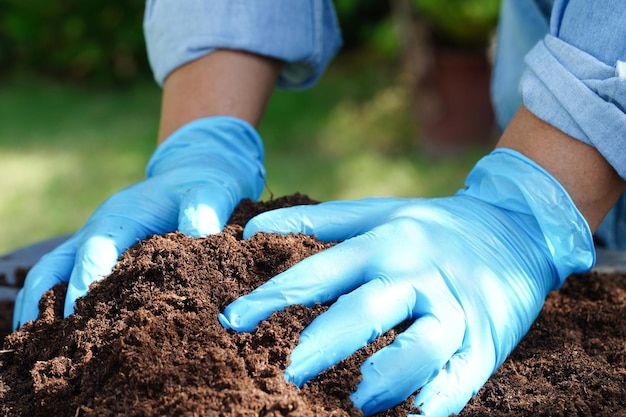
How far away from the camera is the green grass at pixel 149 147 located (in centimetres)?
379

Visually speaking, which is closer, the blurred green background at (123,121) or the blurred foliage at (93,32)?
the blurred green background at (123,121)

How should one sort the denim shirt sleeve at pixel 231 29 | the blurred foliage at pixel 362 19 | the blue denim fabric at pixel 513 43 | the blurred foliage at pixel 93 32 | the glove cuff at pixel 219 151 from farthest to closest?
the blurred foliage at pixel 93 32, the blurred foliage at pixel 362 19, the blue denim fabric at pixel 513 43, the denim shirt sleeve at pixel 231 29, the glove cuff at pixel 219 151

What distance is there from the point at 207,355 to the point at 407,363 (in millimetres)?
278

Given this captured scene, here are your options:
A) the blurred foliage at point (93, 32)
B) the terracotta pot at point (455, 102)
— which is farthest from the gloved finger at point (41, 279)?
the blurred foliage at point (93, 32)

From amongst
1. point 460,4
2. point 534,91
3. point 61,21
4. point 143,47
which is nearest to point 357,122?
point 460,4

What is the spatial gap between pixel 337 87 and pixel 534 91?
4200 millimetres

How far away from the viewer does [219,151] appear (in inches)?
59.3

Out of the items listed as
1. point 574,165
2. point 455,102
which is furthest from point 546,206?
point 455,102

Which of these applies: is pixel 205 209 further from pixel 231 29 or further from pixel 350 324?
pixel 231 29

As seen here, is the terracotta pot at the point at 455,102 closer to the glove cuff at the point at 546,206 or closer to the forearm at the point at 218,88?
the forearm at the point at 218,88

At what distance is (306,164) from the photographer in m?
4.28

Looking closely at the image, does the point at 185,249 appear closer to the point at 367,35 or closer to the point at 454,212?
the point at 454,212

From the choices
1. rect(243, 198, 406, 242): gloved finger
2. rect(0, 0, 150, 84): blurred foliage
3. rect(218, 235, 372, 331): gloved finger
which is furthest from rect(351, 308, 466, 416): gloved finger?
rect(0, 0, 150, 84): blurred foliage

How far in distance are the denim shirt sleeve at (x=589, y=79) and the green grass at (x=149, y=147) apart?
222 centimetres
